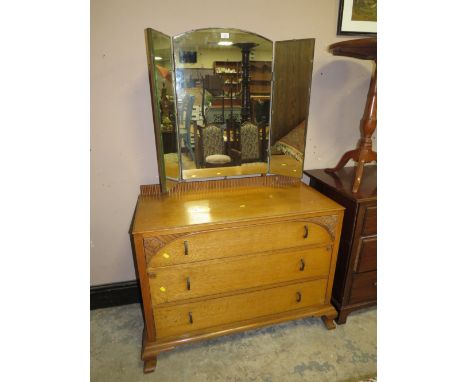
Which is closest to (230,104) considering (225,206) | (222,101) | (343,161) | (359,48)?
(222,101)

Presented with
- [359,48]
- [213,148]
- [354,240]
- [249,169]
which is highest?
[359,48]

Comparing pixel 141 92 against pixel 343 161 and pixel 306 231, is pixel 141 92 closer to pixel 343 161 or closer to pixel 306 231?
pixel 306 231

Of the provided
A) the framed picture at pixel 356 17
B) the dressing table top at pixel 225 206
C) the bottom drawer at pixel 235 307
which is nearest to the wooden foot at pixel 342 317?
the bottom drawer at pixel 235 307

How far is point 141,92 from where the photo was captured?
148cm

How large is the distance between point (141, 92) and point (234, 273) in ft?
3.60

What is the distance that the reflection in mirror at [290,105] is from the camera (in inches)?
59.9

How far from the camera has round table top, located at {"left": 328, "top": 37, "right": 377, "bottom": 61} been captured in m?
1.27

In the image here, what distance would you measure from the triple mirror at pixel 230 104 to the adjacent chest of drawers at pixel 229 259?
20 centimetres

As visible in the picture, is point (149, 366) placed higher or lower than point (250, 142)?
lower

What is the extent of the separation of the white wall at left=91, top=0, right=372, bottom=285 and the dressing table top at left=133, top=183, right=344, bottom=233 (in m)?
0.26

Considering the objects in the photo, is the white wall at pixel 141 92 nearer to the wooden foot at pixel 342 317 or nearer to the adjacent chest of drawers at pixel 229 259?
the adjacent chest of drawers at pixel 229 259
